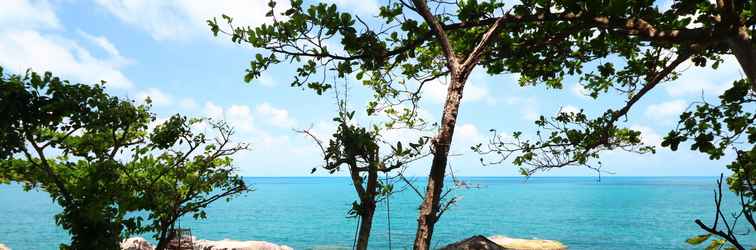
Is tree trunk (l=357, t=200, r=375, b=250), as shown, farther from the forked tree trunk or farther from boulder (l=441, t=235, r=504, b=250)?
boulder (l=441, t=235, r=504, b=250)

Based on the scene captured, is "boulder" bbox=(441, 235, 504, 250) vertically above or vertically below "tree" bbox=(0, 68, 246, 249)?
below

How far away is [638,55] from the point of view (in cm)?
828

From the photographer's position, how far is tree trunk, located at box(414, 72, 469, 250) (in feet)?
13.4

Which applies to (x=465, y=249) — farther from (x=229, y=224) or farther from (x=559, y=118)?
(x=229, y=224)

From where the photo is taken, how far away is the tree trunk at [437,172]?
13.4 ft

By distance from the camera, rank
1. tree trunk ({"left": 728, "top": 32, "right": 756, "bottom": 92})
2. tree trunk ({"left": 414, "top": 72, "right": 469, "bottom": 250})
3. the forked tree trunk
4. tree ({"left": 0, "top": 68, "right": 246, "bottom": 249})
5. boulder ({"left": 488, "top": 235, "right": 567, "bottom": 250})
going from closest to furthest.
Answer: tree trunk ({"left": 414, "top": 72, "right": 469, "bottom": 250}), tree trunk ({"left": 728, "top": 32, "right": 756, "bottom": 92}), the forked tree trunk, tree ({"left": 0, "top": 68, "right": 246, "bottom": 249}), boulder ({"left": 488, "top": 235, "right": 567, "bottom": 250})

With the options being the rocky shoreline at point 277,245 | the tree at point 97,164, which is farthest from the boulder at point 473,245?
the tree at point 97,164

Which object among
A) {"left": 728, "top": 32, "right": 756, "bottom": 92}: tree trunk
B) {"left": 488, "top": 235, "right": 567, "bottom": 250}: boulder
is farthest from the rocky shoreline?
{"left": 728, "top": 32, "right": 756, "bottom": 92}: tree trunk

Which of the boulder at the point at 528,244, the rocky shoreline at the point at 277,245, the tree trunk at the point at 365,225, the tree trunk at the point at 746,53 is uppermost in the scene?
the tree trunk at the point at 746,53

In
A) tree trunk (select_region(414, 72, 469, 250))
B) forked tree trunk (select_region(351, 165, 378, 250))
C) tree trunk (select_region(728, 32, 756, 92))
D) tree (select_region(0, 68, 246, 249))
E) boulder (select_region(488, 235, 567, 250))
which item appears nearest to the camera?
tree trunk (select_region(414, 72, 469, 250))

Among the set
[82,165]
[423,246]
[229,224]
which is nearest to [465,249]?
[423,246]

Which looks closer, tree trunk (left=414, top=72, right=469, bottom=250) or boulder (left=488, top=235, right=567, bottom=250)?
tree trunk (left=414, top=72, right=469, bottom=250)

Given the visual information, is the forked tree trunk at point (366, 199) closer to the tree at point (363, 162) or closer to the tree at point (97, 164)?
the tree at point (363, 162)

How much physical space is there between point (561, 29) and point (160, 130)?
7710 millimetres
